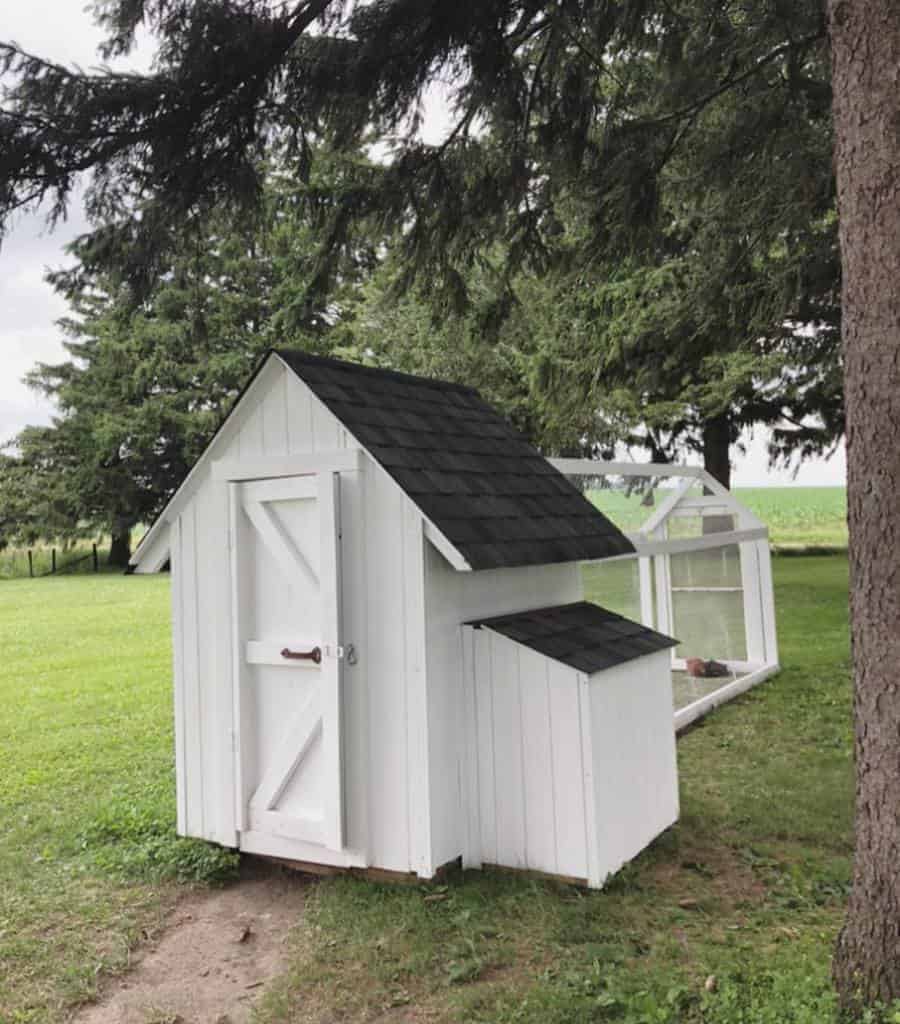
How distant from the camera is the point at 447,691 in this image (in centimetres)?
484

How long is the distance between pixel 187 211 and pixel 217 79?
0.79 metres

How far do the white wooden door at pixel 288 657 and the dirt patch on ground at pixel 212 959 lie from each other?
29 centimetres

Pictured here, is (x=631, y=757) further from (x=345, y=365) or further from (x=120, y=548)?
(x=120, y=548)

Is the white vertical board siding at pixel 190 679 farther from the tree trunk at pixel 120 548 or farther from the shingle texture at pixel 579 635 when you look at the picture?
the tree trunk at pixel 120 548

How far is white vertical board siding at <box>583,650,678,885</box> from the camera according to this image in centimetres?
464

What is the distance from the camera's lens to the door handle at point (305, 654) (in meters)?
4.89

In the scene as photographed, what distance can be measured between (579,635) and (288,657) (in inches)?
64.4

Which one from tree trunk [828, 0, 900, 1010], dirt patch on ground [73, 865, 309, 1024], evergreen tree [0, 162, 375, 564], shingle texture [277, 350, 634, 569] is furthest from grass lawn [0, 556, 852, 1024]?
evergreen tree [0, 162, 375, 564]

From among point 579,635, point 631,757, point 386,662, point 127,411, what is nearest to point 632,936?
point 631,757

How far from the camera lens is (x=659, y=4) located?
5742 millimetres

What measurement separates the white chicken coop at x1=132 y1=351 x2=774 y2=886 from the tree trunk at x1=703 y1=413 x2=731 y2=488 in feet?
45.1

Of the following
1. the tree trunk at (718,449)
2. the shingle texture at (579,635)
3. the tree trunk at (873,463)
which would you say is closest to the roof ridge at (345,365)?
the shingle texture at (579,635)

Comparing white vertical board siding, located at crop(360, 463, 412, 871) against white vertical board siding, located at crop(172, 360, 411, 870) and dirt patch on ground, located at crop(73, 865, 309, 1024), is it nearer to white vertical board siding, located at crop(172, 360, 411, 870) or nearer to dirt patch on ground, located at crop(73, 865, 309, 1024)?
white vertical board siding, located at crop(172, 360, 411, 870)

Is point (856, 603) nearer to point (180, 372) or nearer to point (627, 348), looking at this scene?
point (627, 348)
